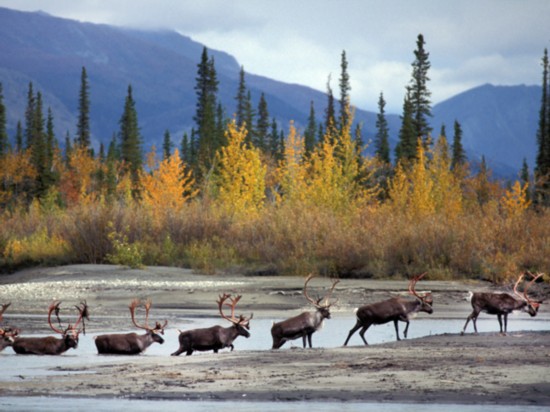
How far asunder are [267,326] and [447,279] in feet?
33.5

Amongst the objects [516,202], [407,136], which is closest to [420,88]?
[407,136]

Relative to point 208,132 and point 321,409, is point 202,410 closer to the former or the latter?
point 321,409

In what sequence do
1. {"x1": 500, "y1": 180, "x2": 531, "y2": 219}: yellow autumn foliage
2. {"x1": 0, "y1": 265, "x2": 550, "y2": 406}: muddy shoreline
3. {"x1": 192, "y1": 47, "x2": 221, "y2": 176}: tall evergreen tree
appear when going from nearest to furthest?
{"x1": 0, "y1": 265, "x2": 550, "y2": 406}: muddy shoreline
{"x1": 500, "y1": 180, "x2": 531, "y2": 219}: yellow autumn foliage
{"x1": 192, "y1": 47, "x2": 221, "y2": 176}: tall evergreen tree

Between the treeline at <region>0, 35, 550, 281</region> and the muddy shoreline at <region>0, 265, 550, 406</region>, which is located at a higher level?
the treeline at <region>0, 35, 550, 281</region>

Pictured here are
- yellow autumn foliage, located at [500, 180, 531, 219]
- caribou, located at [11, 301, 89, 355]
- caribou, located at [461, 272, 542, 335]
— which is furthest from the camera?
yellow autumn foliage, located at [500, 180, 531, 219]

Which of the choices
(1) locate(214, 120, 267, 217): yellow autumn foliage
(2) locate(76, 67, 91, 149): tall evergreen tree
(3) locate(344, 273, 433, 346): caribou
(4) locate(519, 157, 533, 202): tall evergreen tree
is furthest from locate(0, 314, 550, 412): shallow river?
(2) locate(76, 67, 91, 149): tall evergreen tree

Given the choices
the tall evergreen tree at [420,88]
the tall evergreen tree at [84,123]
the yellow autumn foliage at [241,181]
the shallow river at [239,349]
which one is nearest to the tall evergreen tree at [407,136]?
the tall evergreen tree at [420,88]

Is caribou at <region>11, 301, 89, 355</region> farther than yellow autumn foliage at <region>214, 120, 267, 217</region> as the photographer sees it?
No

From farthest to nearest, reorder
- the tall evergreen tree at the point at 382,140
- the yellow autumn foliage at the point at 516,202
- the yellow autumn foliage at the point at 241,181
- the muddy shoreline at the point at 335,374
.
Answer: the tall evergreen tree at the point at 382,140, the yellow autumn foliage at the point at 241,181, the yellow autumn foliage at the point at 516,202, the muddy shoreline at the point at 335,374

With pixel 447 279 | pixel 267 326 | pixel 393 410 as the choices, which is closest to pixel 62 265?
pixel 447 279

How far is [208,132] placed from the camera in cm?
9775

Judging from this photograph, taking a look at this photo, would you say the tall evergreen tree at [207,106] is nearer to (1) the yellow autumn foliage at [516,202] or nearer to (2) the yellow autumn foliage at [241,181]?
(1) the yellow autumn foliage at [516,202]

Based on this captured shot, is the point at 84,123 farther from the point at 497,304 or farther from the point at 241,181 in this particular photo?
the point at 497,304

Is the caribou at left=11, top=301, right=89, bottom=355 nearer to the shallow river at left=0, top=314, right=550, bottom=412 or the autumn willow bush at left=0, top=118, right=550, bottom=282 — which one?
the shallow river at left=0, top=314, right=550, bottom=412
